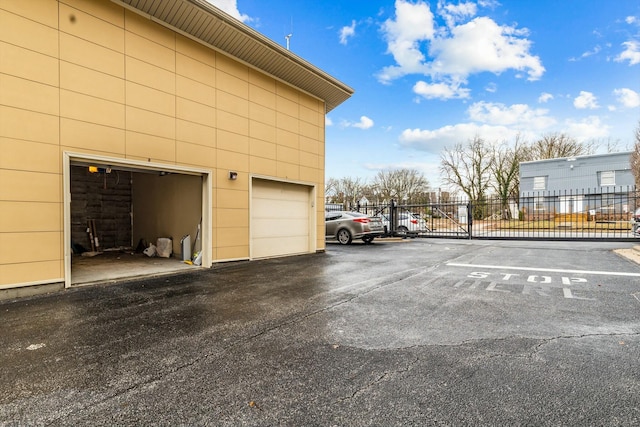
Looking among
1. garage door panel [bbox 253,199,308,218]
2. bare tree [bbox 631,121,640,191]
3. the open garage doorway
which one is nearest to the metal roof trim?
the open garage doorway

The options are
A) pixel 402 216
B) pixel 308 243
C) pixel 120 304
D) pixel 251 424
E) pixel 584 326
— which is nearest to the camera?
pixel 251 424

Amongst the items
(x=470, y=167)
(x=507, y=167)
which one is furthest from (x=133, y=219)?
(x=507, y=167)

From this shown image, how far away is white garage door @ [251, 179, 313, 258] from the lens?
8188 mm

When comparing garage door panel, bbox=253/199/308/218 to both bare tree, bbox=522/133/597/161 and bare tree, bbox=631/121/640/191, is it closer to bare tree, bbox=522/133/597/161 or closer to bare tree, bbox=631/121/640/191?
bare tree, bbox=631/121/640/191

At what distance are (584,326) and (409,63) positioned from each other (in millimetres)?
15079

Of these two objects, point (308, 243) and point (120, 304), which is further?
point (308, 243)

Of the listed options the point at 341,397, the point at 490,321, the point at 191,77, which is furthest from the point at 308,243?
the point at 341,397

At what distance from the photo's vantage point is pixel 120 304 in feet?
13.4

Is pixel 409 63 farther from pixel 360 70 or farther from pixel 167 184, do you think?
pixel 167 184

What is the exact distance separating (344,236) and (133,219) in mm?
7660

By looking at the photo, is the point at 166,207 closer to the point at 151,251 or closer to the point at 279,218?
the point at 151,251

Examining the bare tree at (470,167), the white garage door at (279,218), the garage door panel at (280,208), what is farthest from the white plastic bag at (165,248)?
the bare tree at (470,167)

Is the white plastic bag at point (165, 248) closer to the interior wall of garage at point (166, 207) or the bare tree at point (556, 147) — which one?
the interior wall of garage at point (166, 207)

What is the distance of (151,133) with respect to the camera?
5.95 meters
